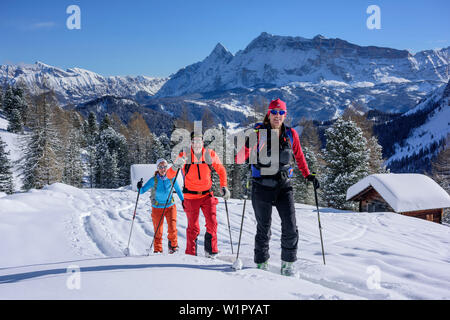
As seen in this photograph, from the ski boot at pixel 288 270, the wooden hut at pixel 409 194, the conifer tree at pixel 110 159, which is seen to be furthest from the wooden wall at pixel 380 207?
the conifer tree at pixel 110 159

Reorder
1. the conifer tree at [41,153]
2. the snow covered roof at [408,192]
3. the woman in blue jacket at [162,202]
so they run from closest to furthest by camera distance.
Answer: the woman in blue jacket at [162,202]
the snow covered roof at [408,192]
the conifer tree at [41,153]

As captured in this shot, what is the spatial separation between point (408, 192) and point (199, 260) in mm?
15585

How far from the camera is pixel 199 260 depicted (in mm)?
4047

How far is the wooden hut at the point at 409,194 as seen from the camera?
14.6 metres

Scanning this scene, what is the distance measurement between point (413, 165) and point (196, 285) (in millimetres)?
134783

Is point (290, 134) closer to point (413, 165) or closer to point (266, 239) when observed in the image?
point (266, 239)

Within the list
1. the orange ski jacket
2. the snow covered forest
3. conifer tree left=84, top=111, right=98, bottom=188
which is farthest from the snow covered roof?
conifer tree left=84, top=111, right=98, bottom=188

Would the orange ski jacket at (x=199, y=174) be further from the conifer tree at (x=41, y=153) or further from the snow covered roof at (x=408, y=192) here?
the conifer tree at (x=41, y=153)

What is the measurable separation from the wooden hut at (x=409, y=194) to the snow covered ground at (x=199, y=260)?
4.82 m

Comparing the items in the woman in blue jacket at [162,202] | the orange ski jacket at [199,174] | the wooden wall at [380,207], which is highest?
the orange ski jacket at [199,174]

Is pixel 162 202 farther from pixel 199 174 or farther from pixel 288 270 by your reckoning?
pixel 288 270

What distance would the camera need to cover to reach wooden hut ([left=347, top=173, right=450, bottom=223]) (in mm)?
14570

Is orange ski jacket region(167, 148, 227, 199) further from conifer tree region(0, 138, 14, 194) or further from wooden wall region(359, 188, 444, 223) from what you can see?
conifer tree region(0, 138, 14, 194)
